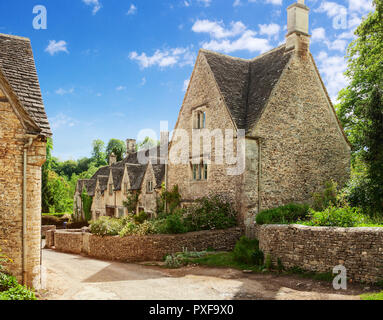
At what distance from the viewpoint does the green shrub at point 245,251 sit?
13555 millimetres

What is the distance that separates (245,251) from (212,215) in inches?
153

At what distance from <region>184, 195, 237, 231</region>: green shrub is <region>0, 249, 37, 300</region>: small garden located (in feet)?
31.1

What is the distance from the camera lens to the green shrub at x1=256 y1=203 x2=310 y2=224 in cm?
1452

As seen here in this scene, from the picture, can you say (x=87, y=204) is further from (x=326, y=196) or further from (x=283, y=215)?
(x=283, y=215)

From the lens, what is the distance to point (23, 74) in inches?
487

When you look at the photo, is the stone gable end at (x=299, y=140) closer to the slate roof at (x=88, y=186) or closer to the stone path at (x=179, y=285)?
the stone path at (x=179, y=285)

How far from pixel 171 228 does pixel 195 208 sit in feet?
7.28

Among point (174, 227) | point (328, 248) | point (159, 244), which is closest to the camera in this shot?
point (328, 248)

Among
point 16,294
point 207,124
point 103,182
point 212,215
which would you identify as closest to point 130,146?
point 103,182

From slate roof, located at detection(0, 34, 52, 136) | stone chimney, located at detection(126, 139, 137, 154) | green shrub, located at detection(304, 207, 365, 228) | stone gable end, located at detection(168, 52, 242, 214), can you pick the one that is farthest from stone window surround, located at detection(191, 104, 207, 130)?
stone chimney, located at detection(126, 139, 137, 154)

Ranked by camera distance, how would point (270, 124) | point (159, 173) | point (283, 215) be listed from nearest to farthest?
point (283, 215) < point (270, 124) < point (159, 173)

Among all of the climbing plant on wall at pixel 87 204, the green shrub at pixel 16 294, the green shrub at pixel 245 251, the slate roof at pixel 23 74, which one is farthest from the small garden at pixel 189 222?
the climbing plant on wall at pixel 87 204

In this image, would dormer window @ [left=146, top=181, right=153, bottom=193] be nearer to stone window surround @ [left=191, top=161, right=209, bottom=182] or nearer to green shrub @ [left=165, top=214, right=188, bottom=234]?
stone window surround @ [left=191, top=161, right=209, bottom=182]

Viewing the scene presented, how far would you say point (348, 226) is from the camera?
35.7ft
